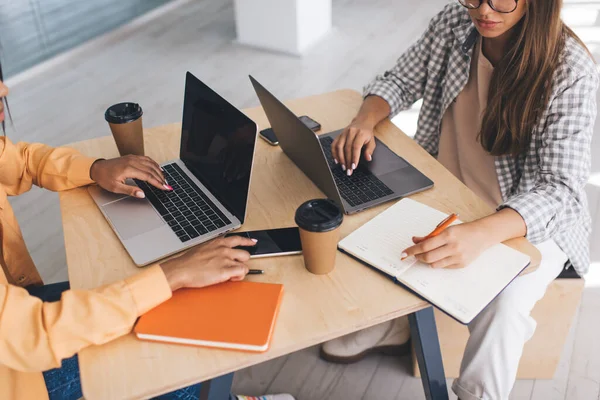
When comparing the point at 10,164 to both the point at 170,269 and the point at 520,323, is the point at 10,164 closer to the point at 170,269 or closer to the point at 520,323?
the point at 170,269

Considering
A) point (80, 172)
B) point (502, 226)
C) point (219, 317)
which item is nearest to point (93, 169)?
point (80, 172)

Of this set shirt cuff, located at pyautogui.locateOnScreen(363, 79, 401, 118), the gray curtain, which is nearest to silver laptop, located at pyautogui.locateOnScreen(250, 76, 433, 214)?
shirt cuff, located at pyautogui.locateOnScreen(363, 79, 401, 118)

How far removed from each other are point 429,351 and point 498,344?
0.15m

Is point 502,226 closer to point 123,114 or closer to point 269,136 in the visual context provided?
point 269,136

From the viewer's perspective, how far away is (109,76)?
3688mm

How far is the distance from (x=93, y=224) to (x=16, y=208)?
1544mm

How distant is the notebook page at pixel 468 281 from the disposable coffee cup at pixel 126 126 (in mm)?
713

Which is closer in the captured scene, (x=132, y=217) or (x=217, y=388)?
(x=217, y=388)

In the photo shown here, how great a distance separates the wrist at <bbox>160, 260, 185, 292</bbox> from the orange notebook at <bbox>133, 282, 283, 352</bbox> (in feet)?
0.08

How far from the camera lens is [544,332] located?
1562 mm

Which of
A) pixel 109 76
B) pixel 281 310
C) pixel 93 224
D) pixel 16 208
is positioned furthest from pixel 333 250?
pixel 109 76

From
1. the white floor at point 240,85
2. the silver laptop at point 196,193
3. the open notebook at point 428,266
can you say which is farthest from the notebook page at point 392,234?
the white floor at point 240,85

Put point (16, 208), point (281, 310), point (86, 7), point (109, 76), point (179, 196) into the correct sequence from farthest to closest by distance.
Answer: point (86, 7) < point (109, 76) < point (16, 208) < point (179, 196) < point (281, 310)

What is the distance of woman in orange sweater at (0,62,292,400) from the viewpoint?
35.5 inches
